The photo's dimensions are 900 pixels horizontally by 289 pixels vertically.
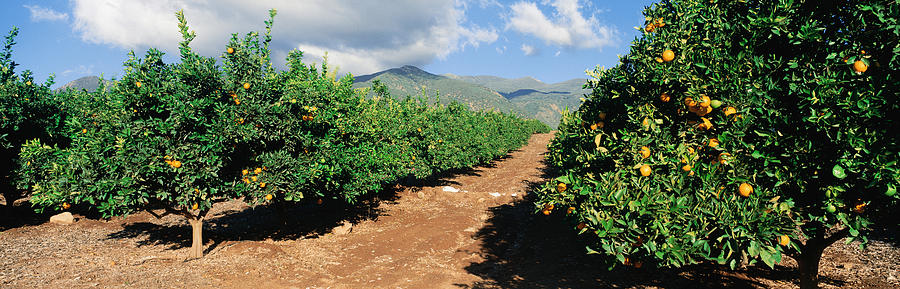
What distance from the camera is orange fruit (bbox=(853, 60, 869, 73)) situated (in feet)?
13.6

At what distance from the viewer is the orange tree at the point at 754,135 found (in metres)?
4.20

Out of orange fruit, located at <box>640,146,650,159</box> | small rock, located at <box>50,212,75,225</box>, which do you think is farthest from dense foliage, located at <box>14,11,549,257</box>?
orange fruit, located at <box>640,146,650,159</box>

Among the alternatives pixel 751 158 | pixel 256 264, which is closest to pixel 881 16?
pixel 751 158

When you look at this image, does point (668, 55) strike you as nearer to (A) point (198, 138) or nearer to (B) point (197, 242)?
(A) point (198, 138)

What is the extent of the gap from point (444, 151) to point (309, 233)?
9.15 metres

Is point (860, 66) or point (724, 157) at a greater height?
point (860, 66)

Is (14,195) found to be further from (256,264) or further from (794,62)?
(794,62)

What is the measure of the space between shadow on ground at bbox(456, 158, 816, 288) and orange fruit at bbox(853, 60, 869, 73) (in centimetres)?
448

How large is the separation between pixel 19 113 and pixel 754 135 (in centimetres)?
1944

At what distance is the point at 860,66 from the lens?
416cm

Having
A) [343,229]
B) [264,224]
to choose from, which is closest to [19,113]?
[264,224]

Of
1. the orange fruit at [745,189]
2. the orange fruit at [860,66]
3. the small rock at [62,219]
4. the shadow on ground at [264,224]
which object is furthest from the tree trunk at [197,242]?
the orange fruit at [860,66]

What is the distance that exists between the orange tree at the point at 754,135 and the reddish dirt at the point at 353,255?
14.3 feet

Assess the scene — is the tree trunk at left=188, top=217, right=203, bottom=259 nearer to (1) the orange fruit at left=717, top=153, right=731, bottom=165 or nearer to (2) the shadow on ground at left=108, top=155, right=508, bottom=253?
(2) the shadow on ground at left=108, top=155, right=508, bottom=253
